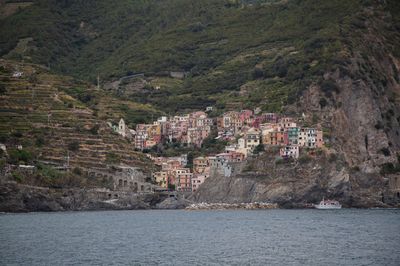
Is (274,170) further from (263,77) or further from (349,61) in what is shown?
(263,77)

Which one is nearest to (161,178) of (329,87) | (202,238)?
(329,87)

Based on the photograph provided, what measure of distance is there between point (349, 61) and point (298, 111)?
533 inches

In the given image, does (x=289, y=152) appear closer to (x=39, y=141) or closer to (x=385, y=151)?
(x=385, y=151)

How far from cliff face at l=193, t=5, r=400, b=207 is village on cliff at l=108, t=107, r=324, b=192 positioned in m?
2.65

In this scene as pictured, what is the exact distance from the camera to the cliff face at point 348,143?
464 ft

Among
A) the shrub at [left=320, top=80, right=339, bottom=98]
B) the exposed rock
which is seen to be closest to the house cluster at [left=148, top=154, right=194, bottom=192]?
the exposed rock

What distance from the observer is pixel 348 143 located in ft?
500

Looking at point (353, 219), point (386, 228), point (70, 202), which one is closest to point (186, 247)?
point (386, 228)

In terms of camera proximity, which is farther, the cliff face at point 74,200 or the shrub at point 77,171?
the shrub at point 77,171

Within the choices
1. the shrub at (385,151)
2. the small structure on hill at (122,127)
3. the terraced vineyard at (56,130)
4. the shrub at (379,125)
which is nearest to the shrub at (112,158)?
the terraced vineyard at (56,130)

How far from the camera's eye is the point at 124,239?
93312 mm

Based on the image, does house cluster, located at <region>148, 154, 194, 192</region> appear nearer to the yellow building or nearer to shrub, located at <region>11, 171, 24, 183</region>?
the yellow building

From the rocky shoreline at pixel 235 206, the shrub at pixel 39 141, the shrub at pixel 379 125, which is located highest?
the shrub at pixel 379 125

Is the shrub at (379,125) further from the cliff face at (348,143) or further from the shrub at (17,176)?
the shrub at (17,176)
